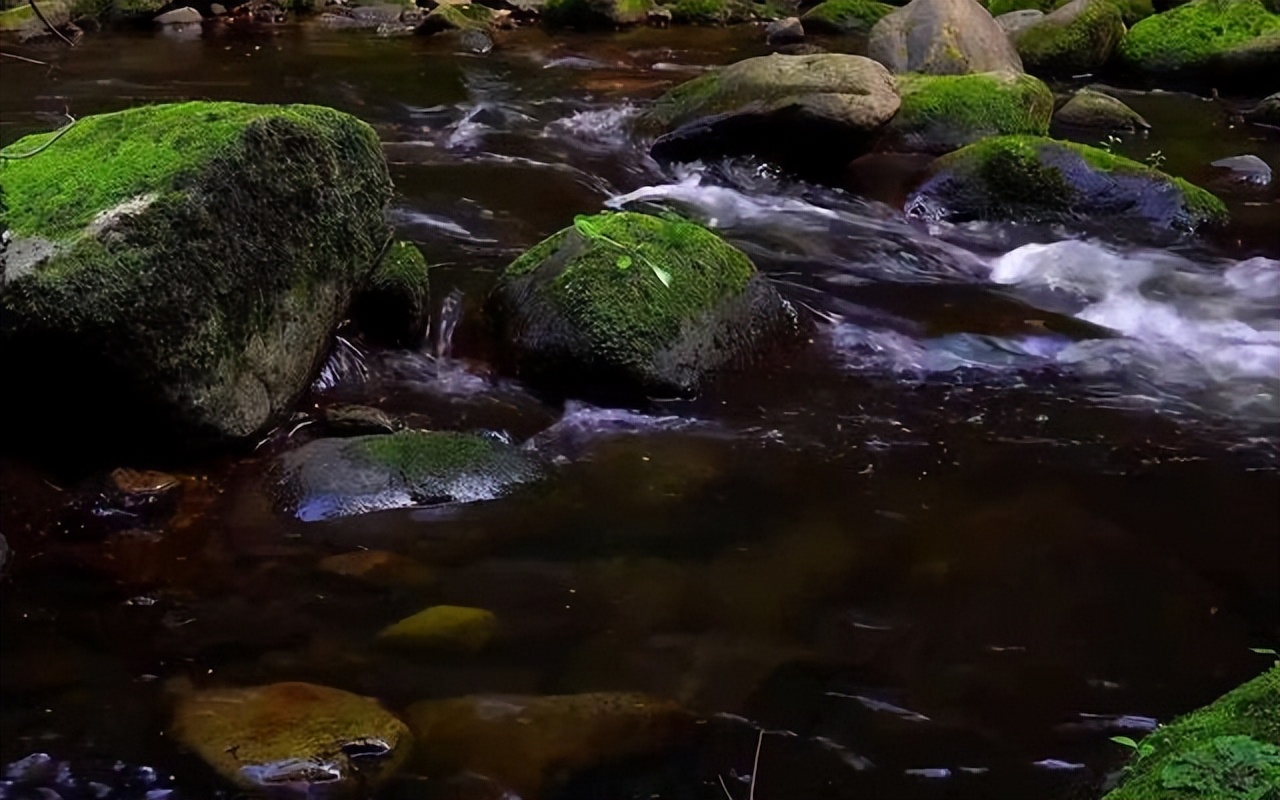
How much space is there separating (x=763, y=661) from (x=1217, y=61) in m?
11.0

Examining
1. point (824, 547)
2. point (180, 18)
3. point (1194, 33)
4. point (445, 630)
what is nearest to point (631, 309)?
point (824, 547)

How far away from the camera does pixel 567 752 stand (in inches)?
135

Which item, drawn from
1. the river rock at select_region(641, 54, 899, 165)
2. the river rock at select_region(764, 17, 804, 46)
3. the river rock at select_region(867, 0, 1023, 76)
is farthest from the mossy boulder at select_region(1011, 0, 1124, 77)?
the river rock at select_region(641, 54, 899, 165)

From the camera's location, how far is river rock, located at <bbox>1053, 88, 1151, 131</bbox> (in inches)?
434

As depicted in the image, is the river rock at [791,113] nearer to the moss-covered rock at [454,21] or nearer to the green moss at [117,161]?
the green moss at [117,161]

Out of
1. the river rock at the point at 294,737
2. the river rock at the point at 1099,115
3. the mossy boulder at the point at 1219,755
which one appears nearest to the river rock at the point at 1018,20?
the river rock at the point at 1099,115

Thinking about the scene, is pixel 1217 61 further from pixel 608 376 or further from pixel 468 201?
pixel 608 376

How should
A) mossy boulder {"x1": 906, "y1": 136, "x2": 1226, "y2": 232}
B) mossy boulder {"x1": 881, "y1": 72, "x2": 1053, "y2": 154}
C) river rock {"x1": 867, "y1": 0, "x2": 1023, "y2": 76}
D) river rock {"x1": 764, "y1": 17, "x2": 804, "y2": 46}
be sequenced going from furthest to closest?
river rock {"x1": 764, "y1": 17, "x2": 804, "y2": 46} → river rock {"x1": 867, "y1": 0, "x2": 1023, "y2": 76} → mossy boulder {"x1": 881, "y1": 72, "x2": 1053, "y2": 154} → mossy boulder {"x1": 906, "y1": 136, "x2": 1226, "y2": 232}

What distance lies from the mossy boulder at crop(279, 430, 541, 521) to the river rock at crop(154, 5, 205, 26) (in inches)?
465

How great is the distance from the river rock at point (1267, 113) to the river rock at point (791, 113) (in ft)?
13.5

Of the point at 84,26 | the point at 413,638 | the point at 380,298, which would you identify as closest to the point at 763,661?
the point at 413,638

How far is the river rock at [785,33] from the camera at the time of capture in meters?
15.8

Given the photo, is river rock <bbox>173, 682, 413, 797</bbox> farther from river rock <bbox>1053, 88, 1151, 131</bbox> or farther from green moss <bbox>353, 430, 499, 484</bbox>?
river rock <bbox>1053, 88, 1151, 131</bbox>

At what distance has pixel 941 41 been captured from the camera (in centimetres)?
1120
